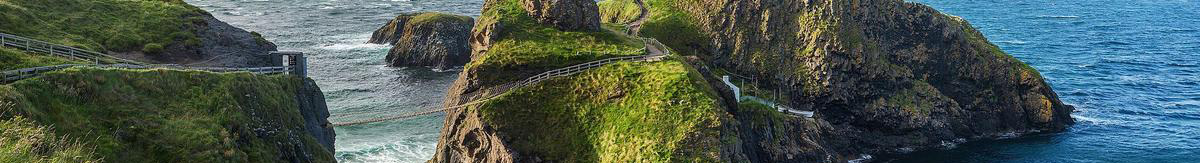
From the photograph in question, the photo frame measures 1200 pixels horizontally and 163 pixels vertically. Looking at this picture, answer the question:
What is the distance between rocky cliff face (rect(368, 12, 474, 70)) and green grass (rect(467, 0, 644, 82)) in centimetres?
3936

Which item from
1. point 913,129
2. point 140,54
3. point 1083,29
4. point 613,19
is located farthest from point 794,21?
point 1083,29

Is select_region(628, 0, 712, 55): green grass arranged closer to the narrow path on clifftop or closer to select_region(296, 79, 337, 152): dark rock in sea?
the narrow path on clifftop

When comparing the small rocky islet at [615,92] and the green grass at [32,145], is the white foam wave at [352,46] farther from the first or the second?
the green grass at [32,145]

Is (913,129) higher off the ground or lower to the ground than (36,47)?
lower

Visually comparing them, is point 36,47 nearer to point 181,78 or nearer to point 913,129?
point 181,78

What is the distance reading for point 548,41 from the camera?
96.4m

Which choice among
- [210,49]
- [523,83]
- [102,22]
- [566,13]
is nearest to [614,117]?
[523,83]

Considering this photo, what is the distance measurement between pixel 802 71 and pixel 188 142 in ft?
206

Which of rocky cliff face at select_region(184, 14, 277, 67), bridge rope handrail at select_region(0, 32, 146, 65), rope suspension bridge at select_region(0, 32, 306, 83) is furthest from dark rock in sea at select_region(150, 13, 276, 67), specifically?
bridge rope handrail at select_region(0, 32, 146, 65)

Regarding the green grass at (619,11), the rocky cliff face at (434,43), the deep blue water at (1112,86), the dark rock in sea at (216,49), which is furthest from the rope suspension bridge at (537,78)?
the rocky cliff face at (434,43)

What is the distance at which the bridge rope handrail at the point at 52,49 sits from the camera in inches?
2608

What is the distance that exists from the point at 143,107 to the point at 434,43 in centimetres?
8616

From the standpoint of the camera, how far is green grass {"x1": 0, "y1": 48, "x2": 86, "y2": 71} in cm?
6162

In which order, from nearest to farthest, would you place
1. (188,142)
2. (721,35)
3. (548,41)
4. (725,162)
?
1. (188,142)
2. (725,162)
3. (548,41)
4. (721,35)
